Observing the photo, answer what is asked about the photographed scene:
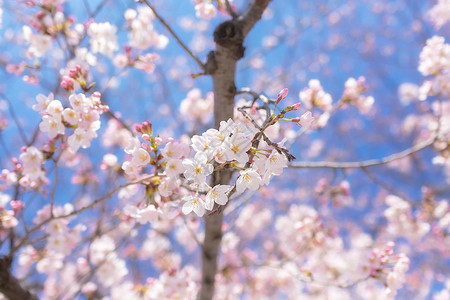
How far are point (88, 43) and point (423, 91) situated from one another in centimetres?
250

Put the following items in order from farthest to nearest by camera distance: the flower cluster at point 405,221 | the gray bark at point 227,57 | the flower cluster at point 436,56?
the flower cluster at point 405,221, the flower cluster at point 436,56, the gray bark at point 227,57

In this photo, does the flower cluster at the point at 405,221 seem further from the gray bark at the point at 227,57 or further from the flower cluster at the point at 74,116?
the flower cluster at the point at 74,116

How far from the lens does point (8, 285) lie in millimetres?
1690

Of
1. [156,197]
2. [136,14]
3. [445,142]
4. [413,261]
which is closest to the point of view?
[156,197]

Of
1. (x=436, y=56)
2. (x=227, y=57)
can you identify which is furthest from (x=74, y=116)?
(x=436, y=56)

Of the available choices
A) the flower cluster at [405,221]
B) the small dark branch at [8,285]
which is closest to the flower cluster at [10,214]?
the small dark branch at [8,285]

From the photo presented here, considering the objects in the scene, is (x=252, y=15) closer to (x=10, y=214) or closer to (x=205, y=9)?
(x=205, y=9)

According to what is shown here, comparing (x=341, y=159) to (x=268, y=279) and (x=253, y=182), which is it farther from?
(x=253, y=182)

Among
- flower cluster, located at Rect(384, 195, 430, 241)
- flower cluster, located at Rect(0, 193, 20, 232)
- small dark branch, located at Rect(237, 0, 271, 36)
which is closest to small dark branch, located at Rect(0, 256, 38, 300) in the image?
flower cluster, located at Rect(0, 193, 20, 232)

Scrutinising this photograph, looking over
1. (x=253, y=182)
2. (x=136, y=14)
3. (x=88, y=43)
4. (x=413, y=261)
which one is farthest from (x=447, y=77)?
(x=413, y=261)

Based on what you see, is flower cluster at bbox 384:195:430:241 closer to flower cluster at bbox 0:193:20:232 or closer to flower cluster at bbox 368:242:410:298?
flower cluster at bbox 368:242:410:298

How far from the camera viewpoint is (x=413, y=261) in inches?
312

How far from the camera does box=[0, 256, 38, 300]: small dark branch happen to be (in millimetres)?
1685

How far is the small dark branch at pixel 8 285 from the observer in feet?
5.53
